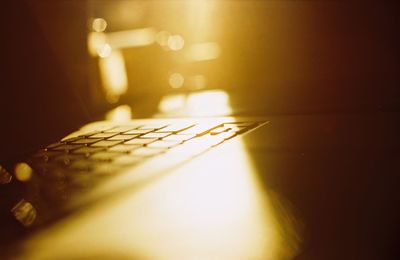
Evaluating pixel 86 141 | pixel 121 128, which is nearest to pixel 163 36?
pixel 121 128

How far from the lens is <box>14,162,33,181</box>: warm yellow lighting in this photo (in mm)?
695

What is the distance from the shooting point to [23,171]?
745 mm

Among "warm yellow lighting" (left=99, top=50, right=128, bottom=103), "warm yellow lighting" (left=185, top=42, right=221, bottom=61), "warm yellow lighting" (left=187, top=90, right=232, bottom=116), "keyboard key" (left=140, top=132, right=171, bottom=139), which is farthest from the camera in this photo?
"warm yellow lighting" (left=185, top=42, right=221, bottom=61)

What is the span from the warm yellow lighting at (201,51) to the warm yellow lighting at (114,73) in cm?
54

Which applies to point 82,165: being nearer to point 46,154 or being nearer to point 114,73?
point 46,154

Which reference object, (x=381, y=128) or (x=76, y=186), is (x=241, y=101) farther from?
(x=76, y=186)

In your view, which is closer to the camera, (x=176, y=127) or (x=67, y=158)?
(x=67, y=158)

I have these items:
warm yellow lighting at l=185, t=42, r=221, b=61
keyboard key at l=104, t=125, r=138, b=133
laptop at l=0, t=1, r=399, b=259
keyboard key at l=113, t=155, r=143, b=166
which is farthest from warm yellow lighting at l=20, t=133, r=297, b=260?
warm yellow lighting at l=185, t=42, r=221, b=61

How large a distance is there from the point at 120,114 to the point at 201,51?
5.75 feet

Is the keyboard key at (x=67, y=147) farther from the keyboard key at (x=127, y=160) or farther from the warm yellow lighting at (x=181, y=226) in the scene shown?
the warm yellow lighting at (x=181, y=226)

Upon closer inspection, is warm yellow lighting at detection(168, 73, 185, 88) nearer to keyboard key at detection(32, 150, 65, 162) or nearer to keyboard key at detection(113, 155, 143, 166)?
keyboard key at detection(32, 150, 65, 162)

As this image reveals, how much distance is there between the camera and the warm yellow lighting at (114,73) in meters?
2.08

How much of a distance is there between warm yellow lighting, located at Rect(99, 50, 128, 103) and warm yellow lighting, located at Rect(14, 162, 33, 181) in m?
1.23

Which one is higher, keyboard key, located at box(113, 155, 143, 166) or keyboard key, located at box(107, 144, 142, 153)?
keyboard key, located at box(107, 144, 142, 153)
